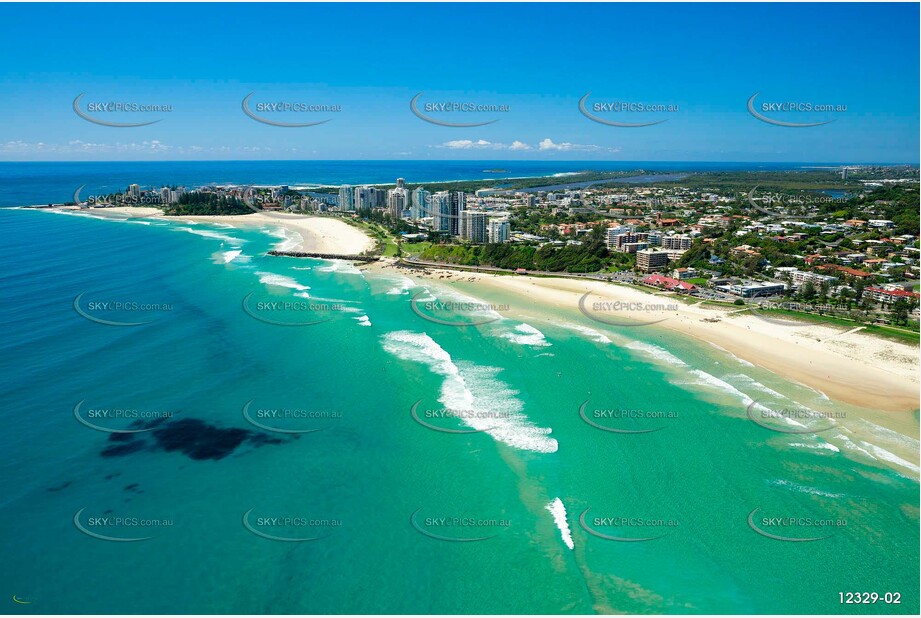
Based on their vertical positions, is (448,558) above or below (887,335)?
below

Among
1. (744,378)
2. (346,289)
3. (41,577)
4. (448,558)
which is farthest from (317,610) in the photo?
(346,289)

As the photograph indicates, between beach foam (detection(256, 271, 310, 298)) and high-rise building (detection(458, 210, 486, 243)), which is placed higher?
high-rise building (detection(458, 210, 486, 243))

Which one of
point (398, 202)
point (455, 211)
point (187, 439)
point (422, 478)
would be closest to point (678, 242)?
point (455, 211)

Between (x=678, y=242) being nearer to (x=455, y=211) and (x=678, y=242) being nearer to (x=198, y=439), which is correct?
(x=455, y=211)

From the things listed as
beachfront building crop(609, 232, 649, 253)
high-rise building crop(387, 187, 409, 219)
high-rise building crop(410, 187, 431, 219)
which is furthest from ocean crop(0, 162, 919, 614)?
high-rise building crop(387, 187, 409, 219)

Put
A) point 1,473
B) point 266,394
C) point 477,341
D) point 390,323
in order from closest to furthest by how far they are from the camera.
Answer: point 1,473 → point 266,394 → point 477,341 → point 390,323

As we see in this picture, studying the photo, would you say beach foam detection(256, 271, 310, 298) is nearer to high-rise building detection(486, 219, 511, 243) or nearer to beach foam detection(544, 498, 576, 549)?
high-rise building detection(486, 219, 511, 243)

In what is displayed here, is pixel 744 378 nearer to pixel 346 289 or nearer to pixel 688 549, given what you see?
pixel 688 549
